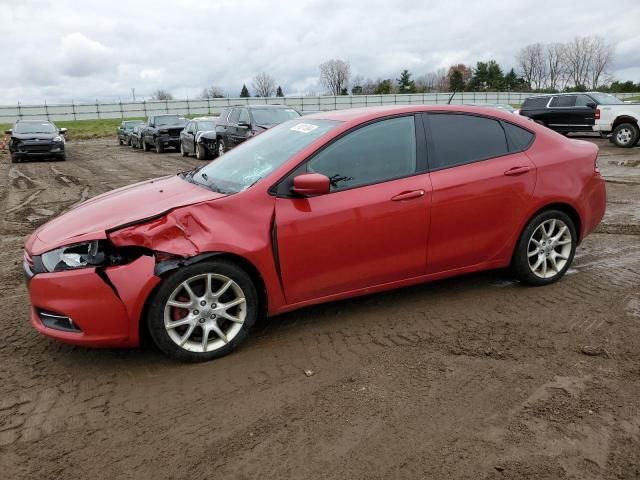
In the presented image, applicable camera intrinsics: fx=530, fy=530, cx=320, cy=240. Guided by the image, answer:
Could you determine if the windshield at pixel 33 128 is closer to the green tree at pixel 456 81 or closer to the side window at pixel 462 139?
the green tree at pixel 456 81

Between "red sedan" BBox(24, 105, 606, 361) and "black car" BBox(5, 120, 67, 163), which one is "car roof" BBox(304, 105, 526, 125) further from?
"black car" BBox(5, 120, 67, 163)

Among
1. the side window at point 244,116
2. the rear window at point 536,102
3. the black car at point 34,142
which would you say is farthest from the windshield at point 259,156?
the rear window at point 536,102

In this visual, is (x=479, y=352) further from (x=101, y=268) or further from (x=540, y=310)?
(x=101, y=268)

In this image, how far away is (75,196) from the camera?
414 inches

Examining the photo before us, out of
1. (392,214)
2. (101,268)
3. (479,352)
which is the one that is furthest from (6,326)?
(479,352)

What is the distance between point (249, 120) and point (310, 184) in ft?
38.1

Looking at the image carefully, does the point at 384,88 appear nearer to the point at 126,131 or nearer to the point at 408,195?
the point at 126,131

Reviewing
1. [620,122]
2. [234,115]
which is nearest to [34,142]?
[234,115]

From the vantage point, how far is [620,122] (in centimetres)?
1684

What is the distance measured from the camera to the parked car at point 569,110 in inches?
731

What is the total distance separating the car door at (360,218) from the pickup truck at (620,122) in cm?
1555

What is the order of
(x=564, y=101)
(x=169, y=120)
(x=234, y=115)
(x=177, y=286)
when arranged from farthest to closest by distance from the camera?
(x=169, y=120), (x=564, y=101), (x=234, y=115), (x=177, y=286)

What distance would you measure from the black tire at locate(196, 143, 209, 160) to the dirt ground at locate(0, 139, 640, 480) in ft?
44.4

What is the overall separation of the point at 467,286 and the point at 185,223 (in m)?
2.58
